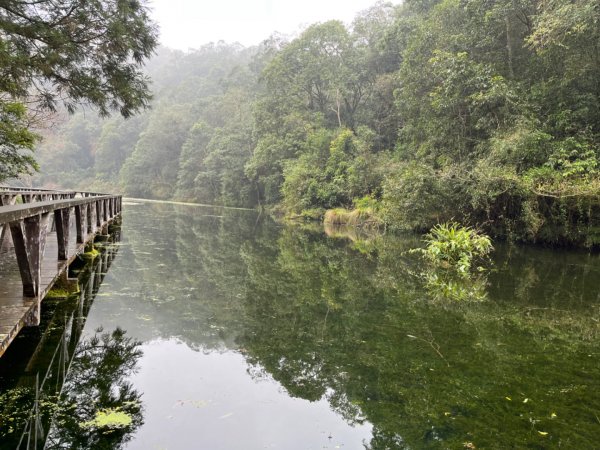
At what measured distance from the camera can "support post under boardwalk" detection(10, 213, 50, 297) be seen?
3.26 meters

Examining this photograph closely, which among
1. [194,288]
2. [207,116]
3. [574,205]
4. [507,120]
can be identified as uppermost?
[207,116]

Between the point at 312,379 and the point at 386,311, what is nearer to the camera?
the point at 312,379

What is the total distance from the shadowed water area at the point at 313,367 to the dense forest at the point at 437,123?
7.05 metres

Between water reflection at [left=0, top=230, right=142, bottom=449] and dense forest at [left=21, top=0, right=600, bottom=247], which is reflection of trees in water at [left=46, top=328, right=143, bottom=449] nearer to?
water reflection at [left=0, top=230, right=142, bottom=449]

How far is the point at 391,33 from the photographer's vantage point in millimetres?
27203

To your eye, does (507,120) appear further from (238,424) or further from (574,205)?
(238,424)

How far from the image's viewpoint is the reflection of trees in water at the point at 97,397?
2.74m

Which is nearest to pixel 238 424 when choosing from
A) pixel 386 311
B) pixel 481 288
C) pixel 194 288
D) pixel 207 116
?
pixel 386 311

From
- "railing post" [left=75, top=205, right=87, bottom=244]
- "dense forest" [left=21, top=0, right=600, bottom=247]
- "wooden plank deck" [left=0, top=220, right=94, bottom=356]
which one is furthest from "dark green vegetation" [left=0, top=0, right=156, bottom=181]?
"dense forest" [left=21, top=0, right=600, bottom=247]

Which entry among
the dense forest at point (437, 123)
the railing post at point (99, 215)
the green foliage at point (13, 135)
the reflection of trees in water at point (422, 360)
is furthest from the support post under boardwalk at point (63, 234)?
the dense forest at point (437, 123)

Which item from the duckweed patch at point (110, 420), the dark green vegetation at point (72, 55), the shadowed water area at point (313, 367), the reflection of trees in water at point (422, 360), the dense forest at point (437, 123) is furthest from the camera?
the dense forest at point (437, 123)

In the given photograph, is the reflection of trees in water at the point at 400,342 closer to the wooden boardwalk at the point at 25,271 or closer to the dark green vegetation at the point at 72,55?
the wooden boardwalk at the point at 25,271

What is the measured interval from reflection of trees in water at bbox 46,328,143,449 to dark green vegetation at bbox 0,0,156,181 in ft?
16.0

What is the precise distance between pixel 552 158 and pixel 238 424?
1400cm
